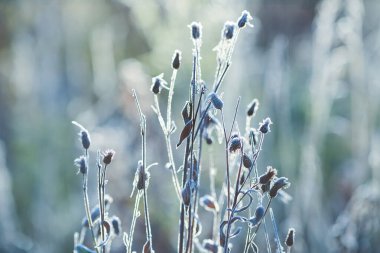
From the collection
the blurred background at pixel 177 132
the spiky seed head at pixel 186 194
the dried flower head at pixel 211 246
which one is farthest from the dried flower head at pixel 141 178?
the blurred background at pixel 177 132

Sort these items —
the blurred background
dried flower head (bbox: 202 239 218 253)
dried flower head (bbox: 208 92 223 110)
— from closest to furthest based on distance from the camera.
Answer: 1. dried flower head (bbox: 208 92 223 110)
2. dried flower head (bbox: 202 239 218 253)
3. the blurred background

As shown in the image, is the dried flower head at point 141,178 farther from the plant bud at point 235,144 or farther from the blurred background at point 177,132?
the blurred background at point 177,132

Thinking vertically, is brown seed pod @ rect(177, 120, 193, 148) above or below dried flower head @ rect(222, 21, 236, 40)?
below

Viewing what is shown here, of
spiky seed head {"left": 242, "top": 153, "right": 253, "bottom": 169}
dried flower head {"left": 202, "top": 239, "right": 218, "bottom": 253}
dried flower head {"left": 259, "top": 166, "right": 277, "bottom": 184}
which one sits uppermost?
spiky seed head {"left": 242, "top": 153, "right": 253, "bottom": 169}

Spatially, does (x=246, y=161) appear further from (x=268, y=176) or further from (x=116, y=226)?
(x=116, y=226)

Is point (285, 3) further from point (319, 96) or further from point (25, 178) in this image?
point (319, 96)

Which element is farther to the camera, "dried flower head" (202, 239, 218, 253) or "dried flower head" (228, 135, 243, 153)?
"dried flower head" (202, 239, 218, 253)

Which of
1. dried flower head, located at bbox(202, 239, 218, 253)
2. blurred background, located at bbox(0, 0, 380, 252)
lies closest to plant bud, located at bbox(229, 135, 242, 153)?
dried flower head, located at bbox(202, 239, 218, 253)

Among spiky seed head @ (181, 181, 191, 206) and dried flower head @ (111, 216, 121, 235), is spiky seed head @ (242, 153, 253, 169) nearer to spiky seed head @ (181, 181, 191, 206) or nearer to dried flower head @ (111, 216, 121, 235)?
spiky seed head @ (181, 181, 191, 206)

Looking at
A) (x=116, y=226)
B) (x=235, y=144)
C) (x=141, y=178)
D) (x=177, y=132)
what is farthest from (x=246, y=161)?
(x=177, y=132)
